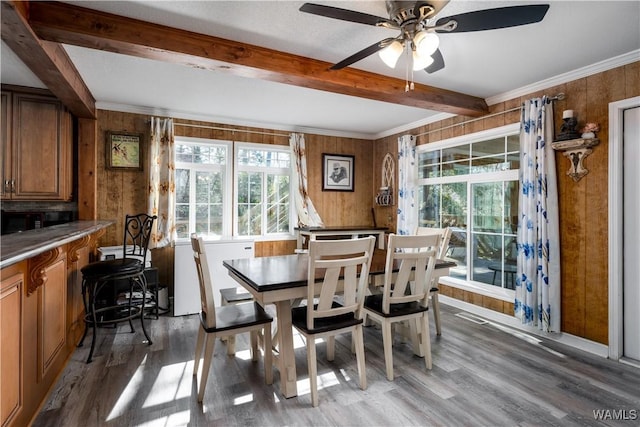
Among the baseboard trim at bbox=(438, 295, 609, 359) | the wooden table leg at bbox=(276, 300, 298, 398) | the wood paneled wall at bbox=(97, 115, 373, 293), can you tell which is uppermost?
the wood paneled wall at bbox=(97, 115, 373, 293)

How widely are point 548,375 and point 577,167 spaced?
178 cm

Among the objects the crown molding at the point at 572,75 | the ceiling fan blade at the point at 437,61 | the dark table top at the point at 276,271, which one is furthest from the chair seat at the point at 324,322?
the crown molding at the point at 572,75

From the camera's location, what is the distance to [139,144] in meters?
4.09

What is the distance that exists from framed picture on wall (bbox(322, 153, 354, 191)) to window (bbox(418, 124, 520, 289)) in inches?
50.5

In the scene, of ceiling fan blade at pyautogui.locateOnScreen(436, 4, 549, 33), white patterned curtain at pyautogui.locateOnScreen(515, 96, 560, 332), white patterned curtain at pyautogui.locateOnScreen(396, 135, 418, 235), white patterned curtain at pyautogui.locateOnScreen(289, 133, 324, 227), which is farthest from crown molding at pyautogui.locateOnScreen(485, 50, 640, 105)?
white patterned curtain at pyautogui.locateOnScreen(289, 133, 324, 227)

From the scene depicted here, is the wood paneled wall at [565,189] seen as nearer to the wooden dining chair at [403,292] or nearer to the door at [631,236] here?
the door at [631,236]

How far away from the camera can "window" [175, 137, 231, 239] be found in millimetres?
4332

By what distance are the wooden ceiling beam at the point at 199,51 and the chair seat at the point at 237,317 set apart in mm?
1821

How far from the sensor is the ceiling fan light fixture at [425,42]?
1.79 meters

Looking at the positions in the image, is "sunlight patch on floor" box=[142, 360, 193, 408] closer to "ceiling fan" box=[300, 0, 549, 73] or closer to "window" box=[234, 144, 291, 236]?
"window" box=[234, 144, 291, 236]

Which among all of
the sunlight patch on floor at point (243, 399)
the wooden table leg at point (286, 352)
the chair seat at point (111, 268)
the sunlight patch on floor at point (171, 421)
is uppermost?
the chair seat at point (111, 268)

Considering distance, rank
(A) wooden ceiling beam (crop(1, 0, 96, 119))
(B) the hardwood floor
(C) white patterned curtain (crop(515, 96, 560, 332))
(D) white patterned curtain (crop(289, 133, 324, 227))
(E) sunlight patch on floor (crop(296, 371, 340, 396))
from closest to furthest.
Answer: (A) wooden ceiling beam (crop(1, 0, 96, 119)) → (B) the hardwood floor → (E) sunlight patch on floor (crop(296, 371, 340, 396)) → (C) white patterned curtain (crop(515, 96, 560, 332)) → (D) white patterned curtain (crop(289, 133, 324, 227))

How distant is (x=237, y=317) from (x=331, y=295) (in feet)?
2.25

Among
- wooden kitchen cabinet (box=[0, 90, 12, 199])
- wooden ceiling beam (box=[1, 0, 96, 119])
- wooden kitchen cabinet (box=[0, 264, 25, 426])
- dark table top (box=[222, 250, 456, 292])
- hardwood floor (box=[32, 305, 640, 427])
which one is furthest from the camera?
wooden kitchen cabinet (box=[0, 90, 12, 199])
